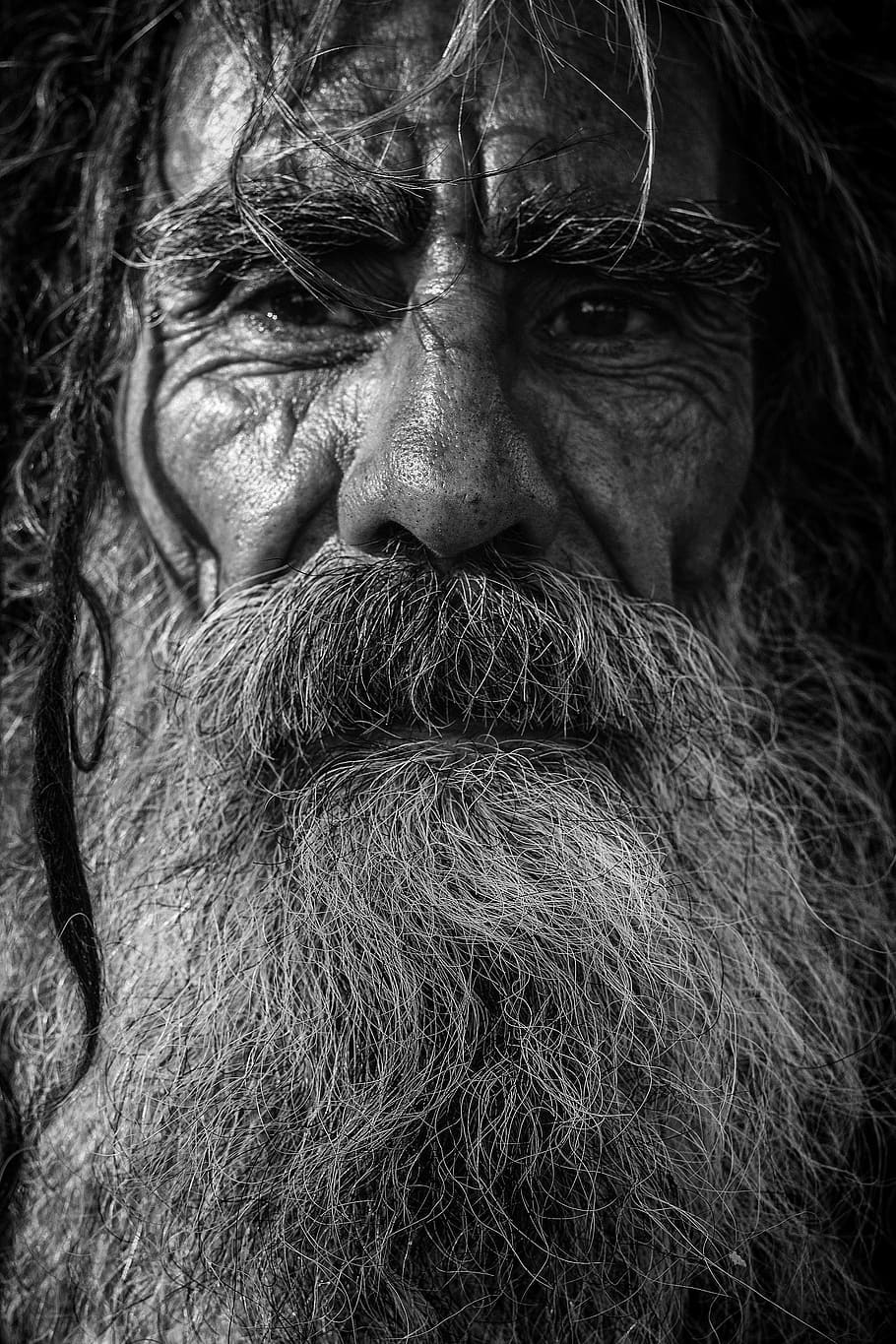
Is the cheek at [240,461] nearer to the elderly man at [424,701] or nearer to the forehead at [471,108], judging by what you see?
the elderly man at [424,701]

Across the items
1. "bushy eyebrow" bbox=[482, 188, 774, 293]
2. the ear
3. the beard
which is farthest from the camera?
the ear

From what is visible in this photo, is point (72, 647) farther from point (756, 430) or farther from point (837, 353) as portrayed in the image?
point (837, 353)

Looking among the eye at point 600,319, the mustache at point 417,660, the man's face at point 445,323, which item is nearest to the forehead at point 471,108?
the man's face at point 445,323

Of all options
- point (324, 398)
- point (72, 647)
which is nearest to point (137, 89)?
point (324, 398)

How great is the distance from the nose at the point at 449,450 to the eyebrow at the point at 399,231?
78 mm

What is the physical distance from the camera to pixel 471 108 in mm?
1101

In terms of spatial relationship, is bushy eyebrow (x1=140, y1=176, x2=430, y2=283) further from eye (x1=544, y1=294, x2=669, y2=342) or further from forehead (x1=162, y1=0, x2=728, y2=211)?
eye (x1=544, y1=294, x2=669, y2=342)

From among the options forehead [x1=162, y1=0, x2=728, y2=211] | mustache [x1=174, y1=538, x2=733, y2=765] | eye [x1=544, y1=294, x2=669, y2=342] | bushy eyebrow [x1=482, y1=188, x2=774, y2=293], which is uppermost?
forehead [x1=162, y1=0, x2=728, y2=211]

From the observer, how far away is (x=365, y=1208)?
999 millimetres

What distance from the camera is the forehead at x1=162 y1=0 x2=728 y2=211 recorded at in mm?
1084

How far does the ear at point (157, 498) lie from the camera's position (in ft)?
3.99

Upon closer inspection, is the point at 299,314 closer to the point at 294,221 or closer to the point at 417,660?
the point at 294,221

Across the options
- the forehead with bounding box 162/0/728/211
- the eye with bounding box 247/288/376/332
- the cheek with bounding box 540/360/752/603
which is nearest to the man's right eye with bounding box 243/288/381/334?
the eye with bounding box 247/288/376/332

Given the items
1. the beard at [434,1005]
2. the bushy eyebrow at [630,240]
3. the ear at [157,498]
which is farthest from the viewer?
the ear at [157,498]
